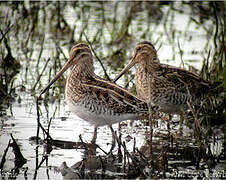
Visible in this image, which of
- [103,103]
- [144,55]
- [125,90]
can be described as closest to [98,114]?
[103,103]

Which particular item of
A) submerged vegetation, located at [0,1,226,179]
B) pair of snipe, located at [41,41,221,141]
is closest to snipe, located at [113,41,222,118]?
pair of snipe, located at [41,41,221,141]

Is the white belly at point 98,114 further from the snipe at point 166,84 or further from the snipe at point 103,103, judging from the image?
the snipe at point 166,84

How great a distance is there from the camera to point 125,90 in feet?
18.5

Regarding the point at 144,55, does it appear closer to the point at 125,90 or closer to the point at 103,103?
the point at 125,90

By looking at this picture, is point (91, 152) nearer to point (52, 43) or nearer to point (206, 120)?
point (206, 120)

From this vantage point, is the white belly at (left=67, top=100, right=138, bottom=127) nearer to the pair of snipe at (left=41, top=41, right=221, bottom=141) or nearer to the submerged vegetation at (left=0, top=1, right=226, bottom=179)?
the pair of snipe at (left=41, top=41, right=221, bottom=141)

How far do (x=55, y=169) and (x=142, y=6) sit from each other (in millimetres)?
8635

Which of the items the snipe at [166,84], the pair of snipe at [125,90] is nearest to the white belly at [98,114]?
the pair of snipe at [125,90]

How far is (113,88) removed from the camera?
561 cm

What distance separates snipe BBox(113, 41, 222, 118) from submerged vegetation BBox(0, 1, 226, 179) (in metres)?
0.20

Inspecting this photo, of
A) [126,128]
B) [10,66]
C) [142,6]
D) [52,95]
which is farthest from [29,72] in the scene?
[142,6]

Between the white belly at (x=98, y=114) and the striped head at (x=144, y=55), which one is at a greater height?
the striped head at (x=144, y=55)

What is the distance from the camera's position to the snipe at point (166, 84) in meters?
6.42

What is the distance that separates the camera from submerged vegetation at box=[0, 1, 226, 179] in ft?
16.2
